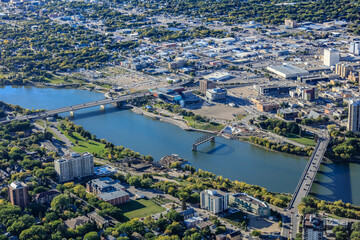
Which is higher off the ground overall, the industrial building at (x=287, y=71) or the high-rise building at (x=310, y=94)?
the industrial building at (x=287, y=71)

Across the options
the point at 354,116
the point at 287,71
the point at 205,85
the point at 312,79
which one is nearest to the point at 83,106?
the point at 205,85

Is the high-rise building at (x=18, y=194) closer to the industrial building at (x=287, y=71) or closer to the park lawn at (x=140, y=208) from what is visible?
the park lawn at (x=140, y=208)

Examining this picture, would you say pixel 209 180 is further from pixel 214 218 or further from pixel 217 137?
pixel 217 137

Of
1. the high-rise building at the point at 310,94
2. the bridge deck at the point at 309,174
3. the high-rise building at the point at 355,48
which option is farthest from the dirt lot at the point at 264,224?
the high-rise building at the point at 355,48

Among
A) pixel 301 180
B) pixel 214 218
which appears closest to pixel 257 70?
pixel 301 180

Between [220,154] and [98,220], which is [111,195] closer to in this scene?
[98,220]

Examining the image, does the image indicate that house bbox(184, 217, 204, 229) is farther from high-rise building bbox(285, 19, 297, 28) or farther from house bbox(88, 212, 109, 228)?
high-rise building bbox(285, 19, 297, 28)

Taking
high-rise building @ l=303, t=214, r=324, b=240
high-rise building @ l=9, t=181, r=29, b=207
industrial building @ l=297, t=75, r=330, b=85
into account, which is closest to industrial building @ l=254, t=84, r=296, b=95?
industrial building @ l=297, t=75, r=330, b=85
